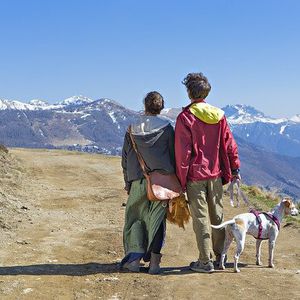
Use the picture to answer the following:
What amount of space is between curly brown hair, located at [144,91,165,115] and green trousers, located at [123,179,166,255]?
3.23 feet

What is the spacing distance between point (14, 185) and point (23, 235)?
7250mm

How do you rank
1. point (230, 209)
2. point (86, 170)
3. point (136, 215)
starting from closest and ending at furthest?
point (136, 215) < point (230, 209) < point (86, 170)

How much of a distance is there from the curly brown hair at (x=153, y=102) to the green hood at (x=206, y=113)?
0.44m

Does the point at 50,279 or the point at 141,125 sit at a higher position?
the point at 141,125

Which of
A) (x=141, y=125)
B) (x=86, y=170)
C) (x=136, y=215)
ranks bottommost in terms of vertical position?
(x=86, y=170)

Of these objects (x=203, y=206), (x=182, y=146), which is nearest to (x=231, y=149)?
(x=182, y=146)

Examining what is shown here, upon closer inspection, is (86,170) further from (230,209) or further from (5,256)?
(5,256)

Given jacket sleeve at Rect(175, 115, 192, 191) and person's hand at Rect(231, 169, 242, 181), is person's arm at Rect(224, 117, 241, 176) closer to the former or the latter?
person's hand at Rect(231, 169, 242, 181)

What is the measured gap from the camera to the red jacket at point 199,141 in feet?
24.5

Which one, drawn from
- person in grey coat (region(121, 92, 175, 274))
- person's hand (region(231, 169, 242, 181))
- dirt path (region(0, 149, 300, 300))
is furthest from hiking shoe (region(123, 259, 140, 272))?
person's hand (region(231, 169, 242, 181))

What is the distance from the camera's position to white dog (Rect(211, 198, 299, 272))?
7820mm

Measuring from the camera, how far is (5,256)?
8633 millimetres

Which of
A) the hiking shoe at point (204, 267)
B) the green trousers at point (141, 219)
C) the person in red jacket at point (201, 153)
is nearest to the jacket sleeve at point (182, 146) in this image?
the person in red jacket at point (201, 153)

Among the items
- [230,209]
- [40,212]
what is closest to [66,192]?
[40,212]
